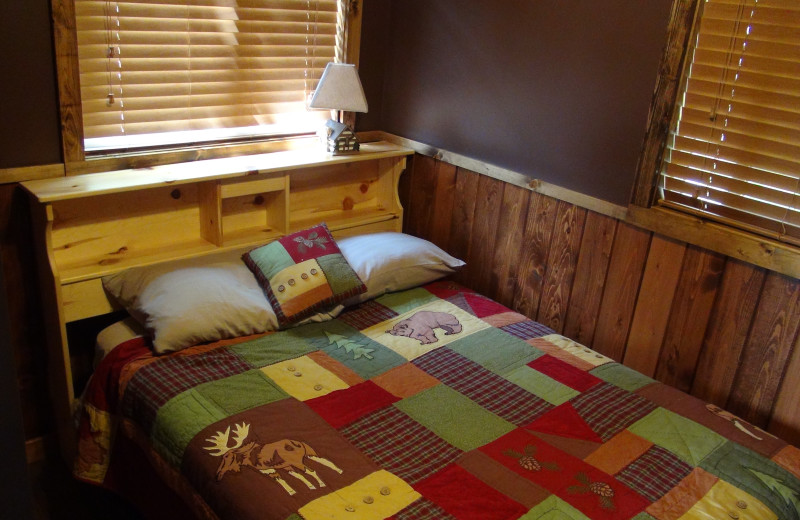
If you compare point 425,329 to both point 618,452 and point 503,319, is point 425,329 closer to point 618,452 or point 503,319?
point 503,319

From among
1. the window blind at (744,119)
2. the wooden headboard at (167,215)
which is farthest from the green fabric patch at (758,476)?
the wooden headboard at (167,215)

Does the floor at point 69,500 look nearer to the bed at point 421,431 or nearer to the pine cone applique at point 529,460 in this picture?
the bed at point 421,431

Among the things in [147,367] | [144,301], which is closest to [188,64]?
[144,301]

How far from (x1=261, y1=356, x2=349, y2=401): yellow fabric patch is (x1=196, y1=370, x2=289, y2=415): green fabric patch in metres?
0.03

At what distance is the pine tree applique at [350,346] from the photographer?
7.78ft

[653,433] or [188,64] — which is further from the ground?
[188,64]

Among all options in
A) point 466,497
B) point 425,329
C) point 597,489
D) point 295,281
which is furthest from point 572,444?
point 295,281

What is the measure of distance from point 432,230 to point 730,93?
1454 mm

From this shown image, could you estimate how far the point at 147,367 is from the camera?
2168mm

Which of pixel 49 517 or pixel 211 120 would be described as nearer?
pixel 49 517

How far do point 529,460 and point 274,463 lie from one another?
689mm

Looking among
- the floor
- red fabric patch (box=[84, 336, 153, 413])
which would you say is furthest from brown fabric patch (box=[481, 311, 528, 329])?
the floor

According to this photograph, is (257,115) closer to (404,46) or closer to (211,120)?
(211,120)

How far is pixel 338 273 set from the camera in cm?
257
